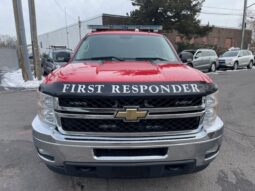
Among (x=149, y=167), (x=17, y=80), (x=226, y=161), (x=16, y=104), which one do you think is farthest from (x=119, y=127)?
(x=17, y=80)

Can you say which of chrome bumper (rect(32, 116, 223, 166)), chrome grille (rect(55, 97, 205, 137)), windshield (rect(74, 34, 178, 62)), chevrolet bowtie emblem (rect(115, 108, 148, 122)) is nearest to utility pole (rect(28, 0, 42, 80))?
windshield (rect(74, 34, 178, 62))

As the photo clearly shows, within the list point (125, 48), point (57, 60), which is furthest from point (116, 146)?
point (57, 60)

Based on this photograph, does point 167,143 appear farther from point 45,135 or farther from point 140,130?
point 45,135

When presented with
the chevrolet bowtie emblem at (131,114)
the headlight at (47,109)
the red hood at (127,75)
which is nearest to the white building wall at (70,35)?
the red hood at (127,75)

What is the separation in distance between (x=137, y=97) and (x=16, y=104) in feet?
21.3

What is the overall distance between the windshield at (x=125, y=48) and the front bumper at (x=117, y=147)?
5.75 ft

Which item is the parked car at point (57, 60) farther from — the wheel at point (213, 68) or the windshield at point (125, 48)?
the wheel at point (213, 68)

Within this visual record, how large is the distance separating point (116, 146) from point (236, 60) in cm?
2142

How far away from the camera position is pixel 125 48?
4523 mm

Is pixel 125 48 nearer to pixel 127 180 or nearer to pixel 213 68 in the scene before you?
pixel 127 180

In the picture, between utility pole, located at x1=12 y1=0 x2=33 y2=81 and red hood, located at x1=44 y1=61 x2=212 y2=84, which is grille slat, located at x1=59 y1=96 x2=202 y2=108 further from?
utility pole, located at x1=12 y1=0 x2=33 y2=81

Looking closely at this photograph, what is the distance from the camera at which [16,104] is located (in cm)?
823

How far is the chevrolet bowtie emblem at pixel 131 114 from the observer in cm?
268

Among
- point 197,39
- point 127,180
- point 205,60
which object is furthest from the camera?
point 197,39
